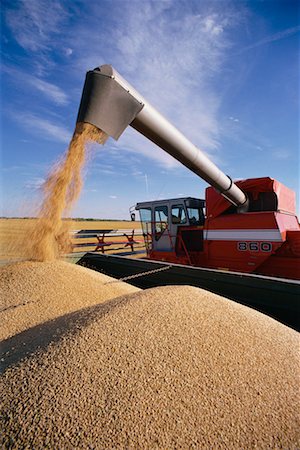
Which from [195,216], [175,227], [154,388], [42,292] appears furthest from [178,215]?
[154,388]

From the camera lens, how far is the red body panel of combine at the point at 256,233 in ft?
13.9

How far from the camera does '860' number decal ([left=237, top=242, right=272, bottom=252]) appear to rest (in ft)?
13.9

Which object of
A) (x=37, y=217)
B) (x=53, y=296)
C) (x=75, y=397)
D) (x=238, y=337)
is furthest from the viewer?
(x=37, y=217)

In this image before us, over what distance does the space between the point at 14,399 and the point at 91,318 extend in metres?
0.74

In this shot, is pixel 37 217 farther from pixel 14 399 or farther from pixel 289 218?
pixel 289 218

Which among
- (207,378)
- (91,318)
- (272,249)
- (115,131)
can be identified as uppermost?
(115,131)

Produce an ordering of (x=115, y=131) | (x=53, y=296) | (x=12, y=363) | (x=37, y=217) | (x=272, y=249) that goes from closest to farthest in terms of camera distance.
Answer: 1. (x=12, y=363)
2. (x=115, y=131)
3. (x=53, y=296)
4. (x=37, y=217)
5. (x=272, y=249)

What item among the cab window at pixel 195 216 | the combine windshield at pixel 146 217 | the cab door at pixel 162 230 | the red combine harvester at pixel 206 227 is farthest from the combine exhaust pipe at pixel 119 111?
the combine windshield at pixel 146 217

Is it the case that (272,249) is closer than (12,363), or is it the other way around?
(12,363)

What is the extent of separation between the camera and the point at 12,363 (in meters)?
1.58

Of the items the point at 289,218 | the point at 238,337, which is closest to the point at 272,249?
the point at 289,218

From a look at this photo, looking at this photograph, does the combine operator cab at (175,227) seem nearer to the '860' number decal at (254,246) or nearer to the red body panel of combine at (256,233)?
the red body panel of combine at (256,233)

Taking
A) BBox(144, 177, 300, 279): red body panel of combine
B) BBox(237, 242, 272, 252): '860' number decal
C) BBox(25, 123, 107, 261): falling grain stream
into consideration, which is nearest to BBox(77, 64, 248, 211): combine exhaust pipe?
BBox(25, 123, 107, 261): falling grain stream

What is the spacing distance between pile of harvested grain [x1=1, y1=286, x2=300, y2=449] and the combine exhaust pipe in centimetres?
160
